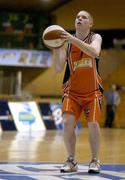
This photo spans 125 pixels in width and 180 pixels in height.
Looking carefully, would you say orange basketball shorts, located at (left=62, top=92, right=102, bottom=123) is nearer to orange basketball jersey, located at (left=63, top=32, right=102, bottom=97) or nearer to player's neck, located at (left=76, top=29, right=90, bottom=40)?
orange basketball jersey, located at (left=63, top=32, right=102, bottom=97)

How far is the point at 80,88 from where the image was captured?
7.21m

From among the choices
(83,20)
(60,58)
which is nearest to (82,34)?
(83,20)

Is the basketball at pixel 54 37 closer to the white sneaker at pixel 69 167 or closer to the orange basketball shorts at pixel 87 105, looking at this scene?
the orange basketball shorts at pixel 87 105

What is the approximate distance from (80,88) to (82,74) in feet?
0.56

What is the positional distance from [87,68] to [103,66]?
1842cm

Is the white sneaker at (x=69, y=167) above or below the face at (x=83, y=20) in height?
below

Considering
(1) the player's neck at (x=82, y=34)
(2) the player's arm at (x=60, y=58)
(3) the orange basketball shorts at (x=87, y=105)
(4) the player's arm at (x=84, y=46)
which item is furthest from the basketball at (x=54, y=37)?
(3) the orange basketball shorts at (x=87, y=105)

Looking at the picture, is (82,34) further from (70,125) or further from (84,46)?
(70,125)

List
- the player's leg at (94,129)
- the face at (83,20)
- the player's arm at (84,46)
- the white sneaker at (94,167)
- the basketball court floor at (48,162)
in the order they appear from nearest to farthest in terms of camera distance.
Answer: the basketball court floor at (48,162)
the player's arm at (84,46)
the white sneaker at (94,167)
the player's leg at (94,129)
the face at (83,20)

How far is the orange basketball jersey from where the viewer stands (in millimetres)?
7188

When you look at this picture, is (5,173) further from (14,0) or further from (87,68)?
(14,0)

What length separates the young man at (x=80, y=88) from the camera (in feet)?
23.4

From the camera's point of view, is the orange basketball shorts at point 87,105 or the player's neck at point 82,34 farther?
the player's neck at point 82,34

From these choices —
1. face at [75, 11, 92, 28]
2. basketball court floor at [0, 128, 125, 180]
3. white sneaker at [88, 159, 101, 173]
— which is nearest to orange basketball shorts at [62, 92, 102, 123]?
white sneaker at [88, 159, 101, 173]
